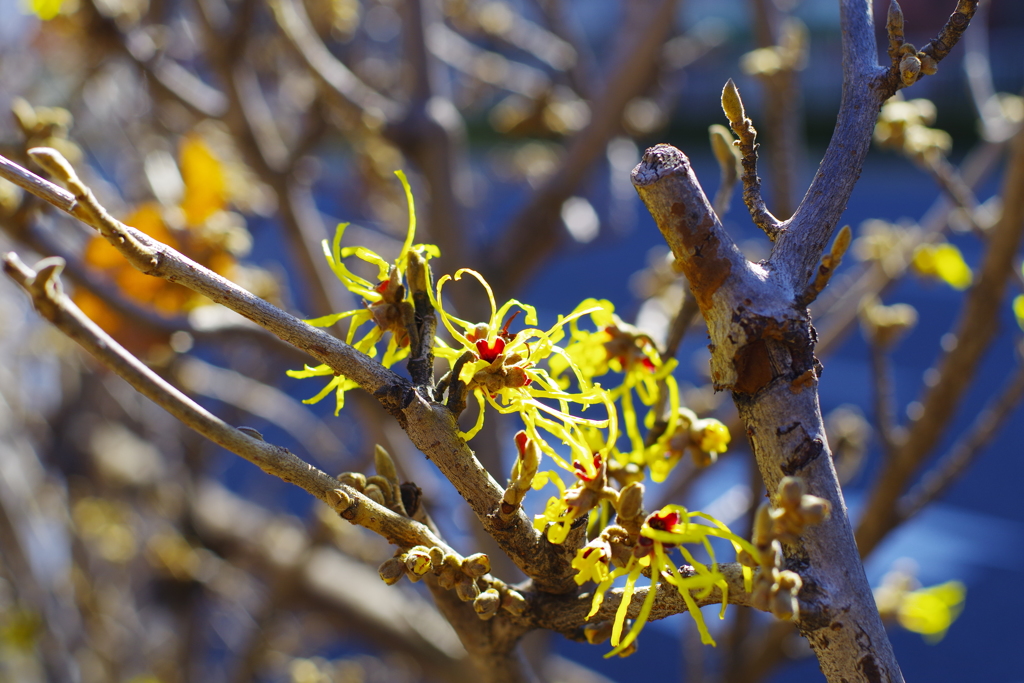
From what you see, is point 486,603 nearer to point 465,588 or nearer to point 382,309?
point 465,588

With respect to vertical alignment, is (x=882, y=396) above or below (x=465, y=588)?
above

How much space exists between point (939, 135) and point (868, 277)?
445mm

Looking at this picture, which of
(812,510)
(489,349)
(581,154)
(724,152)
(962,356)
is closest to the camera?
(812,510)

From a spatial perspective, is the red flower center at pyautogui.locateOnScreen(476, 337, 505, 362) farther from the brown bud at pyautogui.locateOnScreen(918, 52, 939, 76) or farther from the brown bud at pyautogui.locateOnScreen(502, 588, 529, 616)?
the brown bud at pyautogui.locateOnScreen(918, 52, 939, 76)

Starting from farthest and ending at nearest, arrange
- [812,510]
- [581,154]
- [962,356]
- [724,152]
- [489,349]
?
[581,154], [962,356], [724,152], [489,349], [812,510]

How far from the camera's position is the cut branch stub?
427 millimetres

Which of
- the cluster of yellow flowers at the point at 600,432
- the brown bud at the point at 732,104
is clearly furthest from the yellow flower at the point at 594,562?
the brown bud at the point at 732,104

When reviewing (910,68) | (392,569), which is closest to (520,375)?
(392,569)

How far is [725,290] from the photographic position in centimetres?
43

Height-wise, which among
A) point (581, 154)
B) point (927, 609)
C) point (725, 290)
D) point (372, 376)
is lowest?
point (927, 609)

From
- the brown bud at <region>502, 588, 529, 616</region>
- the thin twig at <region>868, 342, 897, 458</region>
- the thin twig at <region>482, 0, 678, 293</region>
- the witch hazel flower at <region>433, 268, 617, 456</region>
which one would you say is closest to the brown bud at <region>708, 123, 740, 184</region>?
the witch hazel flower at <region>433, 268, 617, 456</region>

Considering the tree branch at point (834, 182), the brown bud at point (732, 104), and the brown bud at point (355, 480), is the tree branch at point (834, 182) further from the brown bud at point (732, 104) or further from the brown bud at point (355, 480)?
the brown bud at point (355, 480)

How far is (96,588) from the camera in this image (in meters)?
2.29

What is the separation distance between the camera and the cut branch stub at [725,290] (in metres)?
0.43
